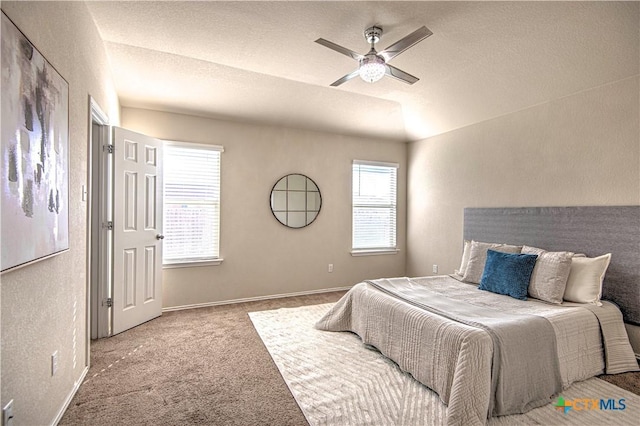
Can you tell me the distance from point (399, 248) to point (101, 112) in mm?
4508

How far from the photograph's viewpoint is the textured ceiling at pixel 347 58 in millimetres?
2322

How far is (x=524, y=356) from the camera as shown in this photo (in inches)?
78.6

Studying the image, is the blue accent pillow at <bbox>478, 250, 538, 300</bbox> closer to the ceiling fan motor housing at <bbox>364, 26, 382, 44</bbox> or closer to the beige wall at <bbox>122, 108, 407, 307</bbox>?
the beige wall at <bbox>122, 108, 407, 307</bbox>

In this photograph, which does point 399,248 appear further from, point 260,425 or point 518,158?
point 260,425

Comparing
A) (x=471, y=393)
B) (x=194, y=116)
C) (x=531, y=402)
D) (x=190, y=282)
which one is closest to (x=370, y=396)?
(x=471, y=393)

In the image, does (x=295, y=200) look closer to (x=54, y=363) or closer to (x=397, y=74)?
(x=397, y=74)

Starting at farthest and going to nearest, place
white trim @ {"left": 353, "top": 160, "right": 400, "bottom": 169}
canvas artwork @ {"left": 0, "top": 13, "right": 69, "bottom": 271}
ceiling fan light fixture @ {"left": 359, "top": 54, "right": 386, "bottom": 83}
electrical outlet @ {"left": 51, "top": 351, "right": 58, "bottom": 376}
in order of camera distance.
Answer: white trim @ {"left": 353, "top": 160, "right": 400, "bottom": 169}
ceiling fan light fixture @ {"left": 359, "top": 54, "right": 386, "bottom": 83}
electrical outlet @ {"left": 51, "top": 351, "right": 58, "bottom": 376}
canvas artwork @ {"left": 0, "top": 13, "right": 69, "bottom": 271}

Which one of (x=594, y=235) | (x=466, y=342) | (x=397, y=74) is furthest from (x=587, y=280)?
(x=397, y=74)

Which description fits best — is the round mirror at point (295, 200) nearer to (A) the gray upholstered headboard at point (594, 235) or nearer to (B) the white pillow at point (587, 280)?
(A) the gray upholstered headboard at point (594, 235)

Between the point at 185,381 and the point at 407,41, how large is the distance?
2.89m

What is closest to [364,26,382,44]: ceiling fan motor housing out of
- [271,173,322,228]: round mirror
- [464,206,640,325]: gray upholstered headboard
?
[271,173,322,228]: round mirror

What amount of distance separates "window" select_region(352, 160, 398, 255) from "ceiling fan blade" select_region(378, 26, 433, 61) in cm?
279

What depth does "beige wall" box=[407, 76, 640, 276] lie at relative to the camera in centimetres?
281

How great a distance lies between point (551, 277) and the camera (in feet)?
9.03
